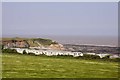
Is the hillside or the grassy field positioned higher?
the hillside

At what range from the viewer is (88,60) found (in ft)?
104

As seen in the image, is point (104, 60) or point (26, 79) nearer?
point (26, 79)

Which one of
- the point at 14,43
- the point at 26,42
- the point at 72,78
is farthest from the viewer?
the point at 26,42

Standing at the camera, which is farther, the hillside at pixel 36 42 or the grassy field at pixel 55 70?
the hillside at pixel 36 42

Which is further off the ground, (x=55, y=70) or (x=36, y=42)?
(x=36, y=42)

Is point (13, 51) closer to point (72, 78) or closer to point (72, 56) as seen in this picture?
point (72, 56)

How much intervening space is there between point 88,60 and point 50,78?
1356 cm

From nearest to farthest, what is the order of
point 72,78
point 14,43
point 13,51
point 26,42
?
point 72,78 < point 13,51 < point 14,43 < point 26,42

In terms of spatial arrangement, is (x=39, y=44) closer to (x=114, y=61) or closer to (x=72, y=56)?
(x=72, y=56)

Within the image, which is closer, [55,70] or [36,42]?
[55,70]

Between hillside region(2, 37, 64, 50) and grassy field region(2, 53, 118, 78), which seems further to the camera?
hillside region(2, 37, 64, 50)

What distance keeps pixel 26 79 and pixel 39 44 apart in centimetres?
3719

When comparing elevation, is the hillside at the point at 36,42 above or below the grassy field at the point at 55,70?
above

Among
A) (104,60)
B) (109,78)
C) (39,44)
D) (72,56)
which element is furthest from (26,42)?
(109,78)
